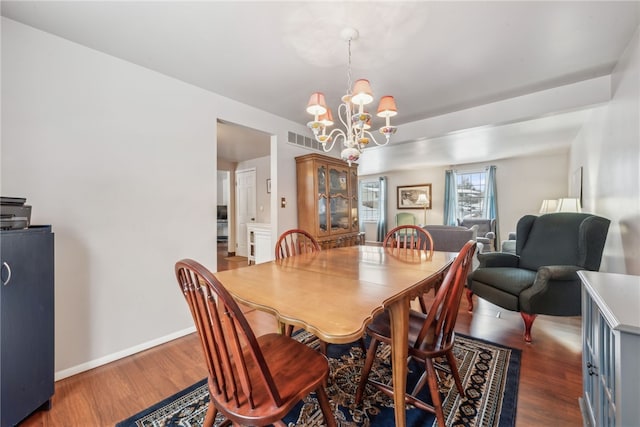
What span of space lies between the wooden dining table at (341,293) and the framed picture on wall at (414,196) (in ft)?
19.9

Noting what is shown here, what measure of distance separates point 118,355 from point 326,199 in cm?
258

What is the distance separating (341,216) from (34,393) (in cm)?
320

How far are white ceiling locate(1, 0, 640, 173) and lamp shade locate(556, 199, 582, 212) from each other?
6.65 ft

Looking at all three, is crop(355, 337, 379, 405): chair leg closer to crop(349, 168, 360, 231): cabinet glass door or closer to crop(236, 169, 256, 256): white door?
crop(349, 168, 360, 231): cabinet glass door

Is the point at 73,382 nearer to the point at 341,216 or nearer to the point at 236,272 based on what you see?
the point at 236,272

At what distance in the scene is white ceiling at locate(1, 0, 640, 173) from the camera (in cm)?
153

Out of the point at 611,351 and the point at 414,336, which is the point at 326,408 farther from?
the point at 611,351

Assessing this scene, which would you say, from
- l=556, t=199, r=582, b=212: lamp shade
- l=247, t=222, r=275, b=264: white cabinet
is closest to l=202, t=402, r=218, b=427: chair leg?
l=247, t=222, r=275, b=264: white cabinet

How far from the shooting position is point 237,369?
0.87m

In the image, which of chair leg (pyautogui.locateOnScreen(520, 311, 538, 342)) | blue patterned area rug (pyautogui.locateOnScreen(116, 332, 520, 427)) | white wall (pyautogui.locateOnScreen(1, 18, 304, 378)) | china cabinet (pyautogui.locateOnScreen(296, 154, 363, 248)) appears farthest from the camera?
china cabinet (pyautogui.locateOnScreen(296, 154, 363, 248))

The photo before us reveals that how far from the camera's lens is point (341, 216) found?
3859 mm

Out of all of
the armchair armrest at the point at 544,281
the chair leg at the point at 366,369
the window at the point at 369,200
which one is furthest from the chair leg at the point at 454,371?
the window at the point at 369,200

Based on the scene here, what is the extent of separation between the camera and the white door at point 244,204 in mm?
5961

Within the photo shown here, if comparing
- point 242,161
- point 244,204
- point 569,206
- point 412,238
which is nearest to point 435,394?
point 412,238
